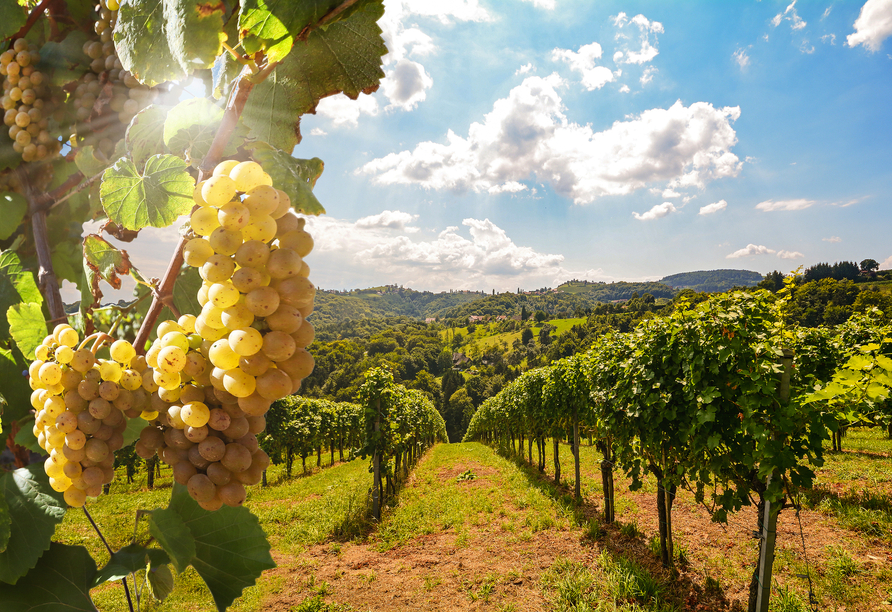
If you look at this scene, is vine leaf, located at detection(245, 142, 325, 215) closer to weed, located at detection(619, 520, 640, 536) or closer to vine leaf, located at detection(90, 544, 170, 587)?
vine leaf, located at detection(90, 544, 170, 587)

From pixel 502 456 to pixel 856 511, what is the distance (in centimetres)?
1660

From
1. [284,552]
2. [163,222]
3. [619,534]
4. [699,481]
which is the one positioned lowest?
[284,552]

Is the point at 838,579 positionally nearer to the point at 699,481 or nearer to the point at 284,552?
the point at 699,481

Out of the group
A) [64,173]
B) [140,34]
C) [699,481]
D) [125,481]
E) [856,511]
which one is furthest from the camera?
[125,481]

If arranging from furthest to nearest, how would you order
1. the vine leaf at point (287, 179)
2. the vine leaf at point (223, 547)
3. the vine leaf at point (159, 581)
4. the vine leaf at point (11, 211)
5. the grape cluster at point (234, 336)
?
1. the vine leaf at point (11, 211)
2. the vine leaf at point (159, 581)
3. the vine leaf at point (223, 547)
4. the vine leaf at point (287, 179)
5. the grape cluster at point (234, 336)

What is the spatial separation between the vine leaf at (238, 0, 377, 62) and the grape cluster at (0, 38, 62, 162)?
94cm

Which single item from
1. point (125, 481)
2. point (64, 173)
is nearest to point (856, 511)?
point (64, 173)

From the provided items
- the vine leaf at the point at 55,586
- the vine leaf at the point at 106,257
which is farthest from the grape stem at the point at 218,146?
the vine leaf at the point at 55,586

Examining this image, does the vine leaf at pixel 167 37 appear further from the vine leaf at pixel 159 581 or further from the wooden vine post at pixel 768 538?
the wooden vine post at pixel 768 538

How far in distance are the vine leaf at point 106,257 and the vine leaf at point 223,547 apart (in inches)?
19.0

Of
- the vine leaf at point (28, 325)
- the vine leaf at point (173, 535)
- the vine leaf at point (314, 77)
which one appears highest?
the vine leaf at point (314, 77)

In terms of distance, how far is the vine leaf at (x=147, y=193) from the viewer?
62cm

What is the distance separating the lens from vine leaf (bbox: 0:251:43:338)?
1.01m

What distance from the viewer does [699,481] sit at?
18.0 ft
